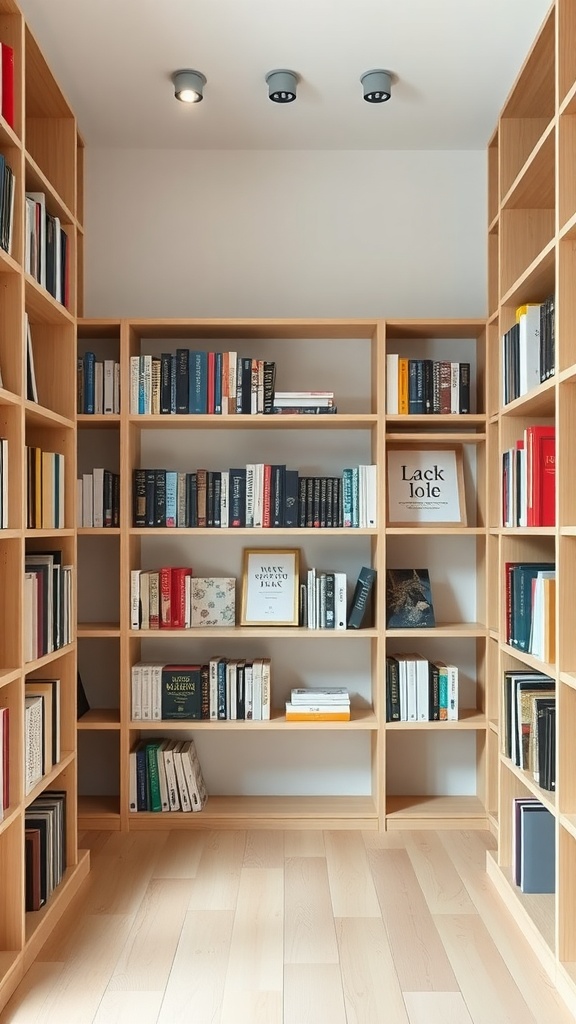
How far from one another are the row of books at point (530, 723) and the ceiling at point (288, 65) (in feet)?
6.73

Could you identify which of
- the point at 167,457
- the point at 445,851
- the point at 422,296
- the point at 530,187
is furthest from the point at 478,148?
the point at 445,851

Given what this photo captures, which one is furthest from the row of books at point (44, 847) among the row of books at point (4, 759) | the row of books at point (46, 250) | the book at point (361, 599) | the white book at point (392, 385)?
the white book at point (392, 385)

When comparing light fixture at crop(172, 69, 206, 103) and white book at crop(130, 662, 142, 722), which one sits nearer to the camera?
light fixture at crop(172, 69, 206, 103)

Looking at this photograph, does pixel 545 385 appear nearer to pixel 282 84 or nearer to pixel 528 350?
pixel 528 350

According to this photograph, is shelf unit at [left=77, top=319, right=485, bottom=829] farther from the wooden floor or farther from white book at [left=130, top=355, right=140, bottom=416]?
the wooden floor

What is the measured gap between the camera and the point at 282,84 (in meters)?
3.04

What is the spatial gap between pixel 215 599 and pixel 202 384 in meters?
0.86

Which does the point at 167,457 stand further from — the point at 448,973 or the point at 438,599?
the point at 448,973

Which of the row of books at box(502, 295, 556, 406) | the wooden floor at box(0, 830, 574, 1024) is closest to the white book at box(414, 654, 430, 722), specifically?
the wooden floor at box(0, 830, 574, 1024)

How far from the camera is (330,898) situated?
282 cm

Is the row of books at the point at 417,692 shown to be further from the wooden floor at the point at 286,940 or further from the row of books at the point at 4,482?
the row of books at the point at 4,482

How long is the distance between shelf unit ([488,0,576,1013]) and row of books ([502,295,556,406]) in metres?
0.06

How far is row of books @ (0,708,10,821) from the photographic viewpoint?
219 centimetres

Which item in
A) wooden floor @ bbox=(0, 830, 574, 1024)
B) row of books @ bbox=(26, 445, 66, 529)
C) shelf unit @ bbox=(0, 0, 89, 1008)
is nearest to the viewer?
wooden floor @ bbox=(0, 830, 574, 1024)
